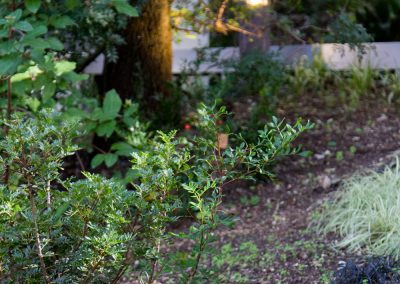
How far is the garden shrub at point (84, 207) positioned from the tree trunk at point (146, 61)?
3.35 meters

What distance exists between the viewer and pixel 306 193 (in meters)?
5.58

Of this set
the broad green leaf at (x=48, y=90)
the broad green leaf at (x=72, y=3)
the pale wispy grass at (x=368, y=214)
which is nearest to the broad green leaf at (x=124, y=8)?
the broad green leaf at (x=72, y=3)

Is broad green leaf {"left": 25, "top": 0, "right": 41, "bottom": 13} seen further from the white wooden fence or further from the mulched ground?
the white wooden fence

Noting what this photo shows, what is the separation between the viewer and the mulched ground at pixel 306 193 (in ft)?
Result: 14.0

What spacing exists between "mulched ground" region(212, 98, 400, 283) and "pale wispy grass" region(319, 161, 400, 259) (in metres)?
0.13

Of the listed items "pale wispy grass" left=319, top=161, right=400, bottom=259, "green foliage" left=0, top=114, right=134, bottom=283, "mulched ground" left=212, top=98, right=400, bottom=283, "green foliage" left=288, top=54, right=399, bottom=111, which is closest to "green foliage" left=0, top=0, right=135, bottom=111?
"green foliage" left=0, top=114, right=134, bottom=283

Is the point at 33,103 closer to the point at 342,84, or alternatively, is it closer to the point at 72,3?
the point at 72,3

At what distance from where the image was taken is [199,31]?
6.09 m

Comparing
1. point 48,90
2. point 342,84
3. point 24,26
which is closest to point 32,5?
point 24,26

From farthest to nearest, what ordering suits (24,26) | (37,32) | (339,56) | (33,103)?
(339,56) → (33,103) → (37,32) → (24,26)

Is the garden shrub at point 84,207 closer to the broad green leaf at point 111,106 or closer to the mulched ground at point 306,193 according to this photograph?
the mulched ground at point 306,193

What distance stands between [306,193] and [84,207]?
316cm

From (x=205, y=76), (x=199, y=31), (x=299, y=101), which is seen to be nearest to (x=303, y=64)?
(x=299, y=101)

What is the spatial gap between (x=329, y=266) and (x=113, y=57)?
2.34 metres
